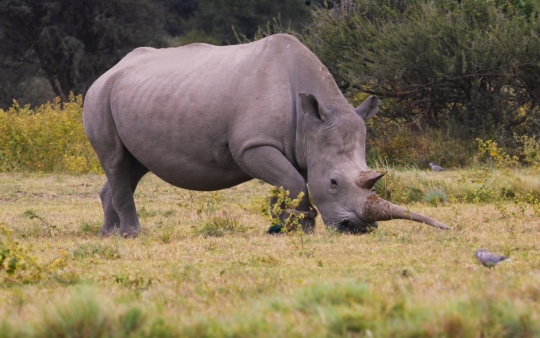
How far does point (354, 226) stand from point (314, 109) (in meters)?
1.12

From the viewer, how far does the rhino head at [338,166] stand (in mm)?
8914

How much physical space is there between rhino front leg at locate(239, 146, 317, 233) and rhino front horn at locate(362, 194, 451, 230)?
0.62m

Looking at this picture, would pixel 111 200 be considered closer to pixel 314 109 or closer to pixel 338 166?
pixel 314 109

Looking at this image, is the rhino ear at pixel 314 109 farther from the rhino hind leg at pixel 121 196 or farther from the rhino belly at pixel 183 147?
the rhino hind leg at pixel 121 196

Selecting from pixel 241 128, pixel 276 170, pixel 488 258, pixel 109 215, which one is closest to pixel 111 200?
pixel 109 215

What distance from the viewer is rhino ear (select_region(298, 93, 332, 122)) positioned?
918cm

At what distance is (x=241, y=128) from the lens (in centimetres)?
928

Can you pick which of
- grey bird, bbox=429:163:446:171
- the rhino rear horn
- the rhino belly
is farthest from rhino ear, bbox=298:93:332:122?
grey bird, bbox=429:163:446:171

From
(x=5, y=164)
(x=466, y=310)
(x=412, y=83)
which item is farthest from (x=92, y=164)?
(x=466, y=310)

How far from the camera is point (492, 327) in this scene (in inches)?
174

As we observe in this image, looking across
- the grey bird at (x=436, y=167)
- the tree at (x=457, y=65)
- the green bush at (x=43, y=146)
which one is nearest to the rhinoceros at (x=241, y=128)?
the grey bird at (x=436, y=167)

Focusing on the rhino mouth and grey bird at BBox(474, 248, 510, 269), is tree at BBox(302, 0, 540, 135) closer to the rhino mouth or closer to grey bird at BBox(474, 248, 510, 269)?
the rhino mouth

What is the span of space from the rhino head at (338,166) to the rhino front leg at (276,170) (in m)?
0.12

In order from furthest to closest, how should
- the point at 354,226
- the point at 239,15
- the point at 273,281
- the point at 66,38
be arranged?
the point at 239,15
the point at 66,38
the point at 354,226
the point at 273,281
